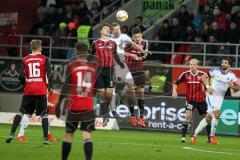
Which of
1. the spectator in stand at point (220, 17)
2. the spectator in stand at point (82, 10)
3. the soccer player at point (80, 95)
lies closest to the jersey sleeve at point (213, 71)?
the spectator in stand at point (220, 17)

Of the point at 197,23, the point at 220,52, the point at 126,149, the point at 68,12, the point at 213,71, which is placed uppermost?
the point at 68,12

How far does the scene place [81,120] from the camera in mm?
14789

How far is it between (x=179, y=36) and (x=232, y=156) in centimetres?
1254

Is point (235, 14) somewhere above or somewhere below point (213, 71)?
above

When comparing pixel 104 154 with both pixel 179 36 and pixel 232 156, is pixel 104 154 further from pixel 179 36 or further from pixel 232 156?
pixel 179 36

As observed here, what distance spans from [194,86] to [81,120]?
8690 mm

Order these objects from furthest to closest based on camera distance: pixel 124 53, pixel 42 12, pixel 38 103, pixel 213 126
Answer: pixel 42 12
pixel 213 126
pixel 124 53
pixel 38 103

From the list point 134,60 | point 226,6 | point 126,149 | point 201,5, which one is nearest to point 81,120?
point 126,149

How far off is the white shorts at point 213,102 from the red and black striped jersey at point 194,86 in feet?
1.42

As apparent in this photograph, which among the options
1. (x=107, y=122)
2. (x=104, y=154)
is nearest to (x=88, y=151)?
(x=104, y=154)

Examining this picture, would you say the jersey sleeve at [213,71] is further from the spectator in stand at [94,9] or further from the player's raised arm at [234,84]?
the spectator in stand at [94,9]

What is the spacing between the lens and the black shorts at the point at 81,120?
14.8 metres

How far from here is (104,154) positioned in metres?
18.1

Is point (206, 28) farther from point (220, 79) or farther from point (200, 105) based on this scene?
point (200, 105)
